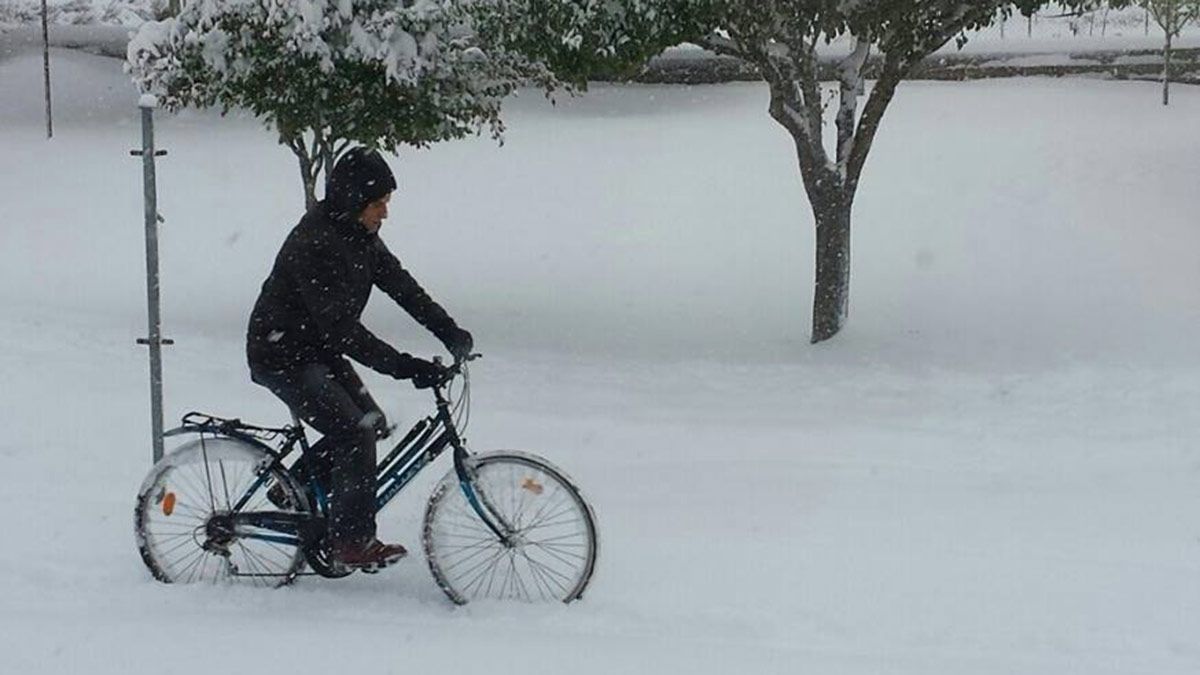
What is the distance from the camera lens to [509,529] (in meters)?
5.73

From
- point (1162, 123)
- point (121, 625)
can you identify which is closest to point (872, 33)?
point (121, 625)

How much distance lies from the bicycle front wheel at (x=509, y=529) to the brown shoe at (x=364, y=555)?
0.18 m

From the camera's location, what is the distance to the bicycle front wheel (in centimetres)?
568

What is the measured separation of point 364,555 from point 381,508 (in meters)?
0.27

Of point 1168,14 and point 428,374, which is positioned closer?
point 428,374

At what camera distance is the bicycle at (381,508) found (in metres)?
5.70

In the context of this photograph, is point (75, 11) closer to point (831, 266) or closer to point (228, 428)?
point (831, 266)

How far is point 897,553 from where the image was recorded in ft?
21.7

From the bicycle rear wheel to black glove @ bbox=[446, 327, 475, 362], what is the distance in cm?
90

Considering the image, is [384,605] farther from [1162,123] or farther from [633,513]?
[1162,123]

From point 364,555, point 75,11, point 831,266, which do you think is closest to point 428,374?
point 364,555

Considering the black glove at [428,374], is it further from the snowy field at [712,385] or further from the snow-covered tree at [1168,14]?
the snow-covered tree at [1168,14]

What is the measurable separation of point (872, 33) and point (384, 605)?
920 centimetres

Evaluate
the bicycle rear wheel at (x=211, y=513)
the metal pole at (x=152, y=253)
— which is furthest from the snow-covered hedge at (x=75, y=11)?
the bicycle rear wheel at (x=211, y=513)
